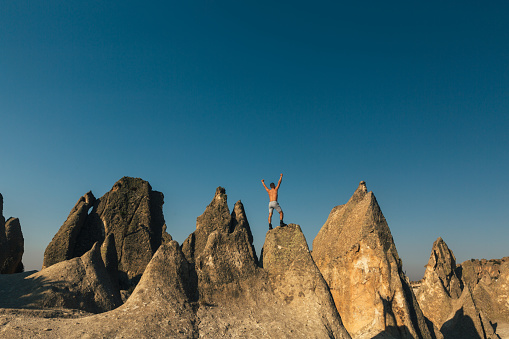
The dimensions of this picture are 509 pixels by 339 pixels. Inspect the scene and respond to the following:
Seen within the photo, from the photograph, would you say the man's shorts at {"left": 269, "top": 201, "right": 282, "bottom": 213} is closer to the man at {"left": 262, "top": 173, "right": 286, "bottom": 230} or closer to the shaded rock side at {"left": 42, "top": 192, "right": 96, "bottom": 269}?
the man at {"left": 262, "top": 173, "right": 286, "bottom": 230}

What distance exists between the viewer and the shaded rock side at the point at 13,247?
21.3 m

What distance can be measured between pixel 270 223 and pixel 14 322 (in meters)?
7.00

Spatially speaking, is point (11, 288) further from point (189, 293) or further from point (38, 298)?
point (189, 293)

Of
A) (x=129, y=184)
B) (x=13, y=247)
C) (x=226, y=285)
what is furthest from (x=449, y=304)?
(x=13, y=247)

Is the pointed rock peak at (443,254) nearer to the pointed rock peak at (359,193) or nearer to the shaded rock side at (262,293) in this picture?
the pointed rock peak at (359,193)

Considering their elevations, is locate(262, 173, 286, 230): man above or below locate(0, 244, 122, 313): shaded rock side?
above

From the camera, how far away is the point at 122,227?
1025 inches

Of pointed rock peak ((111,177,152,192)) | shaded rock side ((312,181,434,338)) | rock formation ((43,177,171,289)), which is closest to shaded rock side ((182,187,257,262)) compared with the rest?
rock formation ((43,177,171,289))

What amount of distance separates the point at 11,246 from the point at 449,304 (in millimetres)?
30384

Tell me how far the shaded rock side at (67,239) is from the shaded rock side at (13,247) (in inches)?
92.7

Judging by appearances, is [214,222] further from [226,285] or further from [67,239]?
[226,285]

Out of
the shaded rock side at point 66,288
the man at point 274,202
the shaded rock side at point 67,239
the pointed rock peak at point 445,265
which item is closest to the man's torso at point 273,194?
the man at point 274,202

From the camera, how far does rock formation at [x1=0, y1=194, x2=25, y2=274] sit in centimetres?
2083

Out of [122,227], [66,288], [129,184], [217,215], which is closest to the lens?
[66,288]
